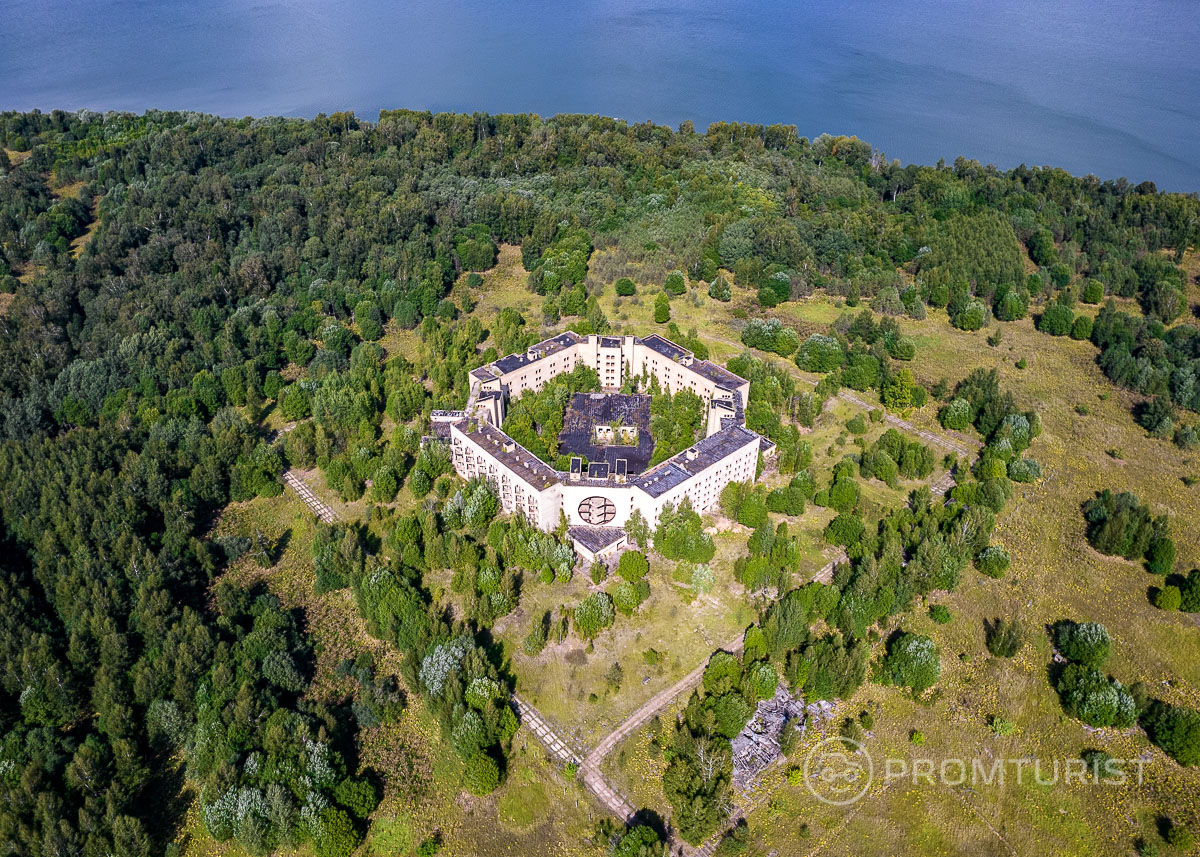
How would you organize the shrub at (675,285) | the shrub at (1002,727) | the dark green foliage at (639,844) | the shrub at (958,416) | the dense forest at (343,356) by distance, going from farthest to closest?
the shrub at (675,285)
the shrub at (958,416)
the shrub at (1002,727)
the dense forest at (343,356)
the dark green foliage at (639,844)

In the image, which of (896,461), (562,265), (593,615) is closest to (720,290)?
(562,265)

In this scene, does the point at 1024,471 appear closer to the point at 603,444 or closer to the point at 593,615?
the point at 603,444

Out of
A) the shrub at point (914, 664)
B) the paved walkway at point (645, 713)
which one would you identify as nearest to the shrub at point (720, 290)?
the paved walkway at point (645, 713)

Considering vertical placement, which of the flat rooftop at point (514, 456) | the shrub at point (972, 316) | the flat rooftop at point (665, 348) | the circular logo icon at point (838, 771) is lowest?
the circular logo icon at point (838, 771)

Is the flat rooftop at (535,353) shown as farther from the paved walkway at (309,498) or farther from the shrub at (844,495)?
the shrub at (844,495)

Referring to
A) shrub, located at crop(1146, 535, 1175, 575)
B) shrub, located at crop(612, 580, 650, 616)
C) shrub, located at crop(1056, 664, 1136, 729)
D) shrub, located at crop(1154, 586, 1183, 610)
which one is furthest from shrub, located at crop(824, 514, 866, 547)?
shrub, located at crop(1146, 535, 1175, 575)

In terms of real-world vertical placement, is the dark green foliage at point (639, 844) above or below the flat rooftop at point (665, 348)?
below

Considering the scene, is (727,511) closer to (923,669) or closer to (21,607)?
(923,669)
